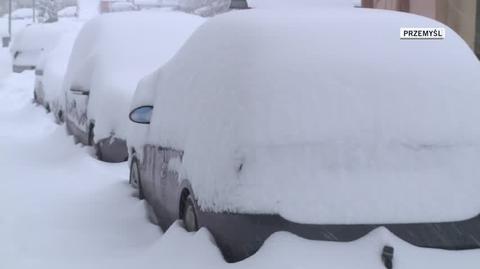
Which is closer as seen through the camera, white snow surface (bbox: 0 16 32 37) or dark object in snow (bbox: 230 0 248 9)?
dark object in snow (bbox: 230 0 248 9)

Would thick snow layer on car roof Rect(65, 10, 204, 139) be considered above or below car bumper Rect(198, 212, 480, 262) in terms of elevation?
below

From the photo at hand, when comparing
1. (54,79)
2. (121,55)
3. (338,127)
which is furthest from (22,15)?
(338,127)

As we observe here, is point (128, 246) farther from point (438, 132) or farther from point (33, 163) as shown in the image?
point (33, 163)

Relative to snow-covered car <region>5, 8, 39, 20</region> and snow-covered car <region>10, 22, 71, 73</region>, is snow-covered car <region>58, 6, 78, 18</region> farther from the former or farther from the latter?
snow-covered car <region>10, 22, 71, 73</region>

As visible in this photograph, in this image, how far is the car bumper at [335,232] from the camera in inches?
149

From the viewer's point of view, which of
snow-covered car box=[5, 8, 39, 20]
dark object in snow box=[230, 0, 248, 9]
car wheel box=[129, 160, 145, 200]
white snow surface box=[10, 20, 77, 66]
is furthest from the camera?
snow-covered car box=[5, 8, 39, 20]

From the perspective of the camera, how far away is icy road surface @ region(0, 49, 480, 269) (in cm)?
373

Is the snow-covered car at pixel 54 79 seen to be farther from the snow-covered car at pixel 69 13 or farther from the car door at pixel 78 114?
the snow-covered car at pixel 69 13

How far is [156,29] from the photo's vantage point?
10.4m

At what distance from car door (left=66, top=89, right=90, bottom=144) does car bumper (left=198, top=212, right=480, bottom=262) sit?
654 cm

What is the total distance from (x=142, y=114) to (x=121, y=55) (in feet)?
13.2

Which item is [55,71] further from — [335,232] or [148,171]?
[335,232]

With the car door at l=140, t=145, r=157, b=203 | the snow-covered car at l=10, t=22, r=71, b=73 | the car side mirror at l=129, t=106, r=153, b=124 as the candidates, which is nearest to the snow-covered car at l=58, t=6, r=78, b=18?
the snow-covered car at l=10, t=22, r=71, b=73

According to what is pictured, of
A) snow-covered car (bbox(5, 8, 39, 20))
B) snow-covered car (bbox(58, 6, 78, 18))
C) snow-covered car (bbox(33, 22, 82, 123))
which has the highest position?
snow-covered car (bbox(33, 22, 82, 123))
